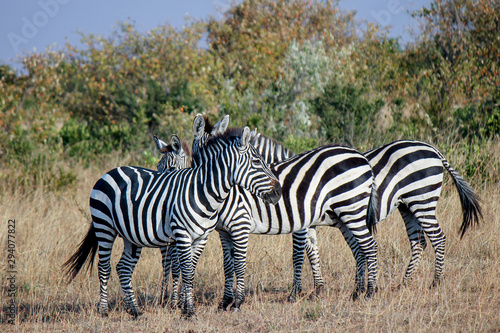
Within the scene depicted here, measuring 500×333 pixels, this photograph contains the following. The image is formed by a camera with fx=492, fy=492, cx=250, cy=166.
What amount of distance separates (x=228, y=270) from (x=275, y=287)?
3.29ft

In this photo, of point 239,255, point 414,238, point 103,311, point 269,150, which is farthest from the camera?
point 269,150

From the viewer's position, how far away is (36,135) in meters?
12.8

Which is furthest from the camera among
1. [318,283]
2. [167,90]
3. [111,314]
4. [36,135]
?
[167,90]

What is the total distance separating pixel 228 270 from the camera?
5.50m

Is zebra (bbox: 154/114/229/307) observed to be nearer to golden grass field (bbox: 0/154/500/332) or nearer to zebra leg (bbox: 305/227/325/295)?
golden grass field (bbox: 0/154/500/332)

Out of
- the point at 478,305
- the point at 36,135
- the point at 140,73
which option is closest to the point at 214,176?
the point at 478,305

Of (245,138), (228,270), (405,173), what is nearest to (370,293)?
(405,173)

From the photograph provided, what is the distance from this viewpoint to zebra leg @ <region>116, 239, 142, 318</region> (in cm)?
527

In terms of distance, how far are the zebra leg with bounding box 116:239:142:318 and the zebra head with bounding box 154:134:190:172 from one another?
126 cm

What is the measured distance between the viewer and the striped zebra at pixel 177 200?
4758 mm

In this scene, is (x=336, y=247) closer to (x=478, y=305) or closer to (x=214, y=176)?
(x=478, y=305)

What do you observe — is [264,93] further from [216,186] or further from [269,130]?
[216,186]

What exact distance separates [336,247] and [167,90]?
34.4 ft

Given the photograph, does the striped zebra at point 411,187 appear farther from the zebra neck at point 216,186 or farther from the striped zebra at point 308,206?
the zebra neck at point 216,186
